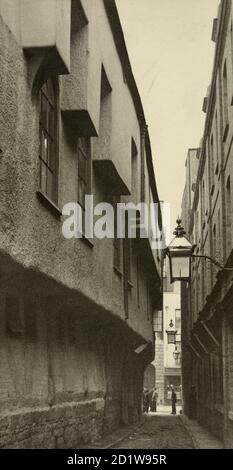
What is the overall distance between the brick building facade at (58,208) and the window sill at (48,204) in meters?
0.02

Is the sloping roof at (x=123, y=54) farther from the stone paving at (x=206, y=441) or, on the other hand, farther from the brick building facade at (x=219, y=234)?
the stone paving at (x=206, y=441)

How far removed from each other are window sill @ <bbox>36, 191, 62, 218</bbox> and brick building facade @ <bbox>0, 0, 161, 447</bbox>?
2cm

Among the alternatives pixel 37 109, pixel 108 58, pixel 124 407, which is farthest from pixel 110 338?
pixel 37 109

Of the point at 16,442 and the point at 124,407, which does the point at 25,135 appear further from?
the point at 124,407

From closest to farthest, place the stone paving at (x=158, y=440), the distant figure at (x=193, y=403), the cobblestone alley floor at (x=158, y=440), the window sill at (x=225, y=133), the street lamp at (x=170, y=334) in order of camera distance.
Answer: the stone paving at (x=158, y=440) < the cobblestone alley floor at (x=158, y=440) < the window sill at (x=225, y=133) < the distant figure at (x=193, y=403) < the street lamp at (x=170, y=334)

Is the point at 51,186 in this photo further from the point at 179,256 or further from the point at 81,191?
the point at 179,256

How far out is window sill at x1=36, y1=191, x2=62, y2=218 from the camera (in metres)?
8.31

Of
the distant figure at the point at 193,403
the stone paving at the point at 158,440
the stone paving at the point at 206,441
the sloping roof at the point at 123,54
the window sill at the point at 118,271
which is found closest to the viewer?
the sloping roof at the point at 123,54

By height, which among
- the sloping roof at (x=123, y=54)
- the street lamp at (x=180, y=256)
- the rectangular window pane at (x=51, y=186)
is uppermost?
the sloping roof at (x=123, y=54)

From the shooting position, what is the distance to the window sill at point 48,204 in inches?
327

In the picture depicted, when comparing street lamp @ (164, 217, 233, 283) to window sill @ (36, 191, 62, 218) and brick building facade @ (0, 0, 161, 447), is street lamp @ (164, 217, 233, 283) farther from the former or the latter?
window sill @ (36, 191, 62, 218)

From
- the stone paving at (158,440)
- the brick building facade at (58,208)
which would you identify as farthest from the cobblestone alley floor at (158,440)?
the brick building facade at (58,208)

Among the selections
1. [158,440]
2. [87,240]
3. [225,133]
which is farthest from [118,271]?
[158,440]
